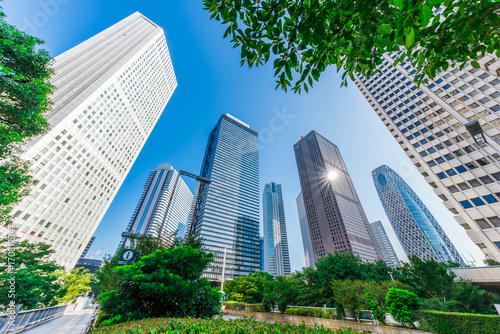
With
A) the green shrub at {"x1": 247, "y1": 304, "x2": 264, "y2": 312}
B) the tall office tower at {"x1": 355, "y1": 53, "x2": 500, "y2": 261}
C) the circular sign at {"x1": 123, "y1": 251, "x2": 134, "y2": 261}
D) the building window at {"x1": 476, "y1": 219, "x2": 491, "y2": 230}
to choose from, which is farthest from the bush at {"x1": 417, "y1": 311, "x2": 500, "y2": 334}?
the building window at {"x1": 476, "y1": 219, "x2": 491, "y2": 230}

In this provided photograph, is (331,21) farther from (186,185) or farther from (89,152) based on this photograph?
(186,185)

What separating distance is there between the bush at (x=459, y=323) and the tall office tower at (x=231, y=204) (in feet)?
216

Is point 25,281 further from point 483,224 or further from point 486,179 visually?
point 486,179

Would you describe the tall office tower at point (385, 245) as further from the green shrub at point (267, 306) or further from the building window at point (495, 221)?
the green shrub at point (267, 306)

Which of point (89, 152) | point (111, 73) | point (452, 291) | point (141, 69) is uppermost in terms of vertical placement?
point (141, 69)

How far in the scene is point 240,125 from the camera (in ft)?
392

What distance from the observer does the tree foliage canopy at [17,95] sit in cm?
851

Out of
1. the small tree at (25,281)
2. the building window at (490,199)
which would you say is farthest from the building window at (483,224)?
the small tree at (25,281)

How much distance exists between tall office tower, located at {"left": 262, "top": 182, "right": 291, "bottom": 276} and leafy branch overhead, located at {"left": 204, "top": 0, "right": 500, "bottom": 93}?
625 ft

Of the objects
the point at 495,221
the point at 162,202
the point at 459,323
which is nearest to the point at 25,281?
the point at 459,323

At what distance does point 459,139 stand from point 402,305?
30784 mm

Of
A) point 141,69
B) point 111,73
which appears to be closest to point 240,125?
point 141,69

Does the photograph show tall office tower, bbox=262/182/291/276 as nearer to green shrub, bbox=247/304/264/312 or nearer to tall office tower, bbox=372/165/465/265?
tall office tower, bbox=372/165/465/265

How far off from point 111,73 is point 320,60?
64123mm
